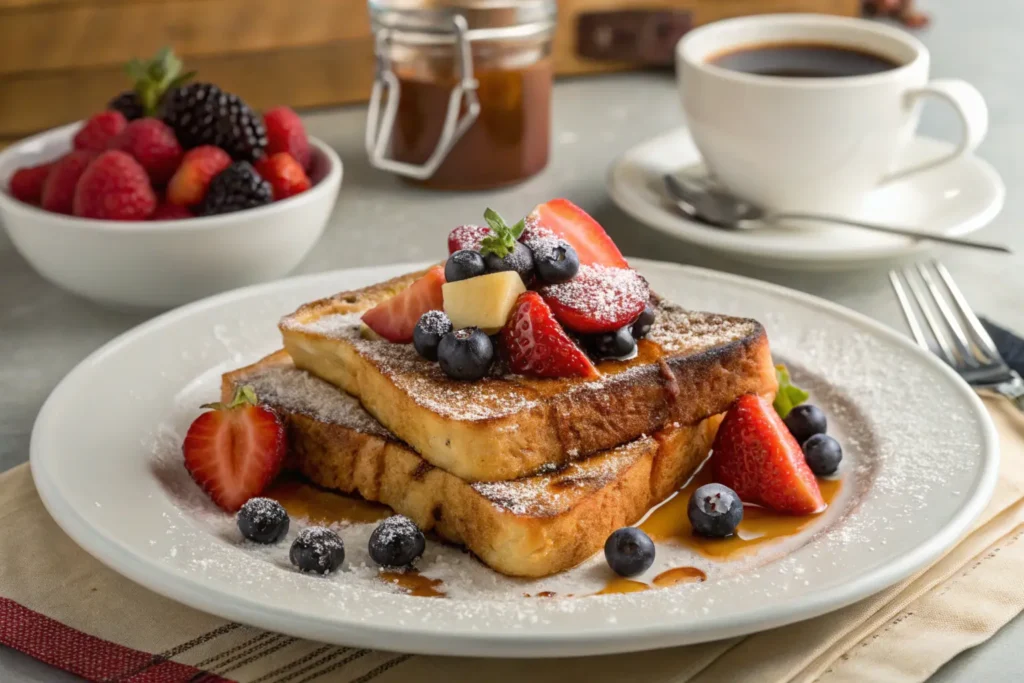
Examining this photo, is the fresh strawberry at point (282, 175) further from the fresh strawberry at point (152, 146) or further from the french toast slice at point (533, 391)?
the french toast slice at point (533, 391)

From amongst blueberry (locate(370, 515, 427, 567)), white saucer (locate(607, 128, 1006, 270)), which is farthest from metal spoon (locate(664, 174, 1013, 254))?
blueberry (locate(370, 515, 427, 567))

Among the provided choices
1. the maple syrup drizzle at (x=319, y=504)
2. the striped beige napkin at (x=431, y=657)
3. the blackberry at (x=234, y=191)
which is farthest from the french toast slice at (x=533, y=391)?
the blackberry at (x=234, y=191)

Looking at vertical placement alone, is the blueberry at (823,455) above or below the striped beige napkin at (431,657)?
above

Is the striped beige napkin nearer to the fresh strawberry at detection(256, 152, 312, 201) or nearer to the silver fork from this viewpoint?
the silver fork

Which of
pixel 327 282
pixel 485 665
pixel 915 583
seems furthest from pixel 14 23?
pixel 915 583

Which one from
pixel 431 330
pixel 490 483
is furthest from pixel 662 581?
pixel 431 330

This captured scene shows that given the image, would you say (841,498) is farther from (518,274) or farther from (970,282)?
(970,282)
